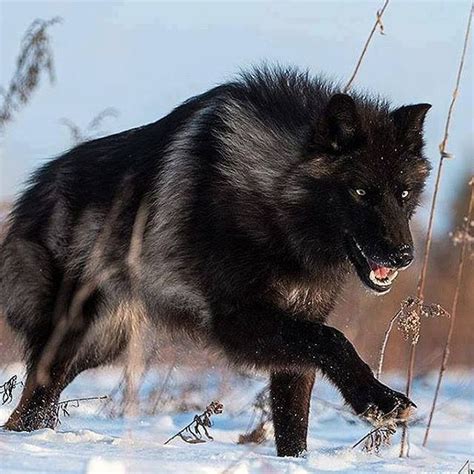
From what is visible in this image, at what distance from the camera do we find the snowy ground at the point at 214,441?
3.21 m

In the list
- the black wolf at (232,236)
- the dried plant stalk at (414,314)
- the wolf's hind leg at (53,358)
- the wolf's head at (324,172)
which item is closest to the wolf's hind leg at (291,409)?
the black wolf at (232,236)

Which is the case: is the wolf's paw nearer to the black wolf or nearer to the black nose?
the black wolf

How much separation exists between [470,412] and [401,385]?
1.16 m

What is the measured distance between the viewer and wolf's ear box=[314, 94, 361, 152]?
4586 mm

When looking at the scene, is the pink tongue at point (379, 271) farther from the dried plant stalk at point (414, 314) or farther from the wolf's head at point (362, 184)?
the dried plant stalk at point (414, 314)

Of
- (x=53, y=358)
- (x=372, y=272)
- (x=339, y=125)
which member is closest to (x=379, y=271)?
(x=372, y=272)

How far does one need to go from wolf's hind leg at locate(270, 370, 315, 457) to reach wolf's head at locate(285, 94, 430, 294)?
799 mm

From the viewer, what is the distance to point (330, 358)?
436cm

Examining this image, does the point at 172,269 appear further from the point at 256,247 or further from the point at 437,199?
the point at 437,199

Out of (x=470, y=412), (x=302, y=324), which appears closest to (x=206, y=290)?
(x=302, y=324)

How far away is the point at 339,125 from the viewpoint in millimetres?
4633

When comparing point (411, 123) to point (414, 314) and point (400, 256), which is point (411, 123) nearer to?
point (400, 256)

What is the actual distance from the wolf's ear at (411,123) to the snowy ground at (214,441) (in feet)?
3.83

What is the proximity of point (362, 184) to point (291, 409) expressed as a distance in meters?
1.29
